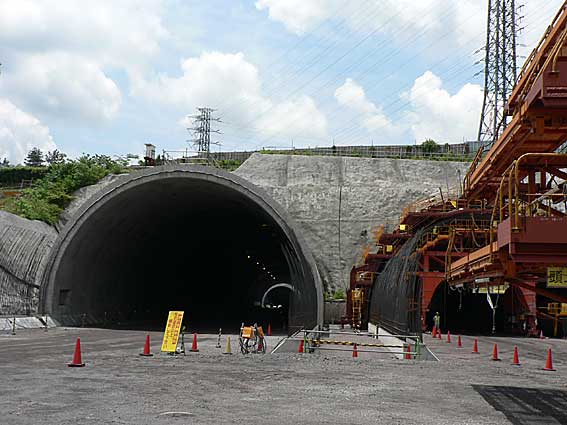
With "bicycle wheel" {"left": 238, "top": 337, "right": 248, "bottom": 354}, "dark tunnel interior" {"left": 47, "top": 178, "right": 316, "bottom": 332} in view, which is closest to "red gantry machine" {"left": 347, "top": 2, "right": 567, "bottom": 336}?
"bicycle wheel" {"left": 238, "top": 337, "right": 248, "bottom": 354}

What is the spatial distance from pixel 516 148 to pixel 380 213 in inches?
1690

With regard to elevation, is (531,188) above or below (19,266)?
above

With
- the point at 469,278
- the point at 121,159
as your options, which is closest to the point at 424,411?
the point at 469,278

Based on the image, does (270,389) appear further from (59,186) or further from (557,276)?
(59,186)

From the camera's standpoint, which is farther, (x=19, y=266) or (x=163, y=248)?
(x=163, y=248)

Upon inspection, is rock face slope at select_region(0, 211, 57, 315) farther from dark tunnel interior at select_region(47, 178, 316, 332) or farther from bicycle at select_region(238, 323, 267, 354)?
bicycle at select_region(238, 323, 267, 354)

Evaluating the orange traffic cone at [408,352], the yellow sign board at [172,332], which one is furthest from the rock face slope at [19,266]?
the orange traffic cone at [408,352]

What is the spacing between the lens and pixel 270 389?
49.2ft

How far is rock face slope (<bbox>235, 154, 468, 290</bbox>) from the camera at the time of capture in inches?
2325

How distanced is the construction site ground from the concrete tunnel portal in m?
12.6

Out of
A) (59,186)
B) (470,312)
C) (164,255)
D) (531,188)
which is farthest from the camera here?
(59,186)

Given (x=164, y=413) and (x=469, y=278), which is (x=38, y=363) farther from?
(x=469, y=278)

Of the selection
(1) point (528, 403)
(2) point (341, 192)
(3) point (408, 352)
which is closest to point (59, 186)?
(2) point (341, 192)

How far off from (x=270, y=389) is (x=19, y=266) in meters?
30.1
